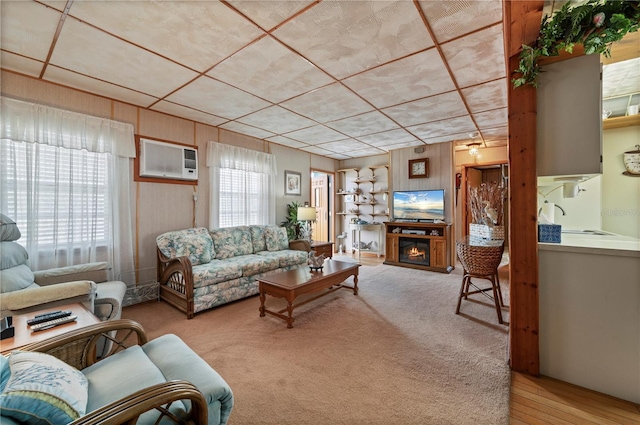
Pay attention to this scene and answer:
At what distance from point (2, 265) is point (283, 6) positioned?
9.45ft

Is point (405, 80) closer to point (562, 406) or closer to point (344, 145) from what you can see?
point (344, 145)

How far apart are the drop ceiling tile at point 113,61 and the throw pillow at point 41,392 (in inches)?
88.5

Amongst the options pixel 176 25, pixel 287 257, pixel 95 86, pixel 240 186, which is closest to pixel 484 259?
pixel 287 257

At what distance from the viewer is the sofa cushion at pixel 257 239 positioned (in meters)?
4.36

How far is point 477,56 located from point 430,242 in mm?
3520

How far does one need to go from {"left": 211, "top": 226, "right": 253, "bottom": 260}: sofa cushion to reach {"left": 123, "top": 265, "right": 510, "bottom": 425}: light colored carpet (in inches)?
33.0

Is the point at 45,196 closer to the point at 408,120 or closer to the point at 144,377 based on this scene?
the point at 144,377

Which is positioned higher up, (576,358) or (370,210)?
(370,210)

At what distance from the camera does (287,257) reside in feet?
13.3

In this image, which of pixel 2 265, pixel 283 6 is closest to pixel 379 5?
pixel 283 6

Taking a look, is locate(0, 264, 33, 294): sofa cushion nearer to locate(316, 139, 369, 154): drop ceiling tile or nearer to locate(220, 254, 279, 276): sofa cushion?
locate(220, 254, 279, 276): sofa cushion

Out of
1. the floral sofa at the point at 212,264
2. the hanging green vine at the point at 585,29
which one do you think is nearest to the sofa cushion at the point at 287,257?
the floral sofa at the point at 212,264

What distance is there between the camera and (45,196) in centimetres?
275

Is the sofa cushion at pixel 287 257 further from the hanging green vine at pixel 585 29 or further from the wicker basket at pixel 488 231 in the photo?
the hanging green vine at pixel 585 29
